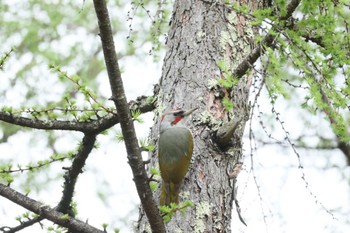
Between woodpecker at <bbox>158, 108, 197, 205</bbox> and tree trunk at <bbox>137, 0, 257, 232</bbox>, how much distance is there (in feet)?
0.25

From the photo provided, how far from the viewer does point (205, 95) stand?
12.1ft

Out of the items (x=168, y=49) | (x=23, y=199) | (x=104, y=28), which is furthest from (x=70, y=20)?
(x=104, y=28)

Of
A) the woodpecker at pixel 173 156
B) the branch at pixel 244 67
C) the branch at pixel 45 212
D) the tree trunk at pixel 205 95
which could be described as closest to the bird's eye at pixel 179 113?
the woodpecker at pixel 173 156

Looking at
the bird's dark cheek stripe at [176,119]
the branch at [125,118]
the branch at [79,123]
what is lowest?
the branch at [125,118]

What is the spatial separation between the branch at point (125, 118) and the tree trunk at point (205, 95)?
0.43 metres

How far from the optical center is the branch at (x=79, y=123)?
3.51m

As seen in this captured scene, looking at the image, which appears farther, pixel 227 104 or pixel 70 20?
pixel 70 20

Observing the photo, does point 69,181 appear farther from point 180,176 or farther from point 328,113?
point 328,113

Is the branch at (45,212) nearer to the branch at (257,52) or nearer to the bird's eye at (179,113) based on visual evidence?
the bird's eye at (179,113)

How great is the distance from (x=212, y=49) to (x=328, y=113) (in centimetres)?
90

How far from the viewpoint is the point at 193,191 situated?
339 centimetres

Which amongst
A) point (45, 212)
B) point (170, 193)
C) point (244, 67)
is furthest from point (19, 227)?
point (244, 67)

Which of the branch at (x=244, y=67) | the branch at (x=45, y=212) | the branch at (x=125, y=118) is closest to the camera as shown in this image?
the branch at (x=125, y=118)

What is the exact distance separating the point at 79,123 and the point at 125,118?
3.47ft
